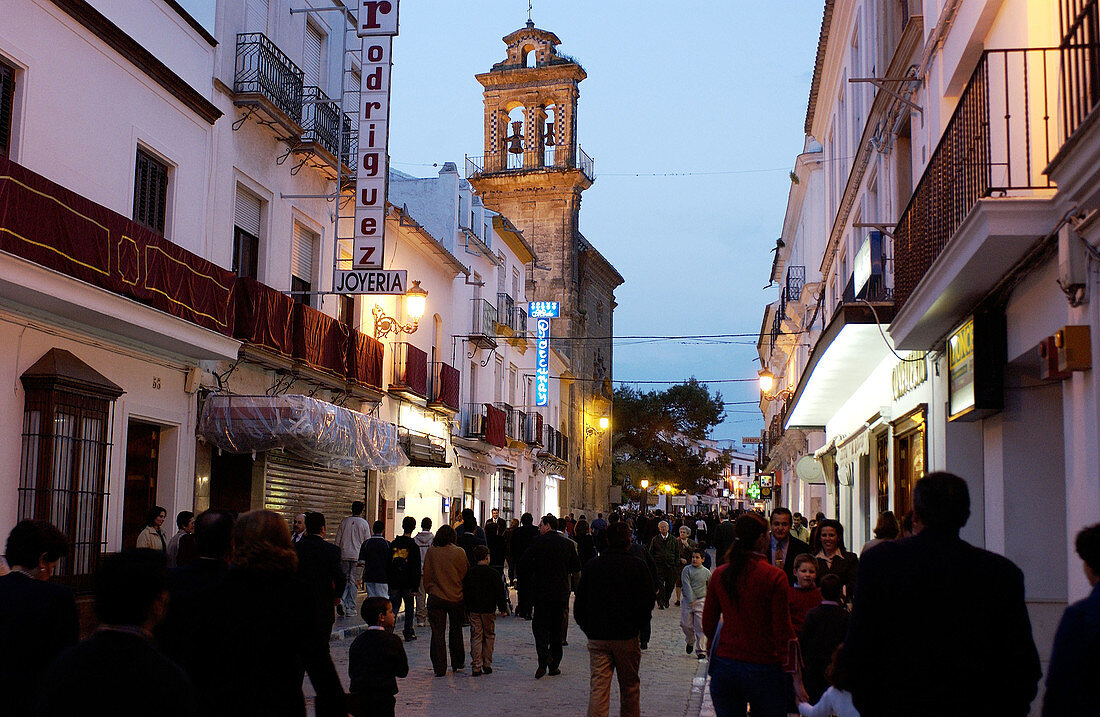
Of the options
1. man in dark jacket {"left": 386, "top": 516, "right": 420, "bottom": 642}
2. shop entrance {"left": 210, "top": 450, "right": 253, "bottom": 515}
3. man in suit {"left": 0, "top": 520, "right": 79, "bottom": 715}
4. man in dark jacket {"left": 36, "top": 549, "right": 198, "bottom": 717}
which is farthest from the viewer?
shop entrance {"left": 210, "top": 450, "right": 253, "bottom": 515}

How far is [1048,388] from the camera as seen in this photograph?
32.0 feet

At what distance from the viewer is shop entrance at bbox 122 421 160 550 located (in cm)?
1537

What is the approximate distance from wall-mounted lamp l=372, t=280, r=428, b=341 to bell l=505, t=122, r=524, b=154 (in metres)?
25.3

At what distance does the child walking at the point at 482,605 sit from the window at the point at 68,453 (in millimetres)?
4449

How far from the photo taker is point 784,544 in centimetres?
1034

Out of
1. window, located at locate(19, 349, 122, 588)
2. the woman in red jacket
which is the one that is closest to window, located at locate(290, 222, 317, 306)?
window, located at locate(19, 349, 122, 588)

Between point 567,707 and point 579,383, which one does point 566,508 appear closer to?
point 579,383

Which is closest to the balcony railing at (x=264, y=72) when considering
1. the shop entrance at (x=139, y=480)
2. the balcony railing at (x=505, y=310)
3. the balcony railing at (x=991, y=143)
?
the shop entrance at (x=139, y=480)

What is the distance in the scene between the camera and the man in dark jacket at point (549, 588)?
12883 millimetres

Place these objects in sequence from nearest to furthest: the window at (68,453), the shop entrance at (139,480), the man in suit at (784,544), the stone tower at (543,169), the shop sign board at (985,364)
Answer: the shop sign board at (985,364), the man in suit at (784,544), the window at (68,453), the shop entrance at (139,480), the stone tower at (543,169)

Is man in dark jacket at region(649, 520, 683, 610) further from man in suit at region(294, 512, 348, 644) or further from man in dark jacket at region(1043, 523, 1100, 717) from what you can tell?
man in dark jacket at region(1043, 523, 1100, 717)

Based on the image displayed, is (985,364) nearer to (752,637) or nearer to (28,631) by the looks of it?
(752,637)

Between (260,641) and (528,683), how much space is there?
8.30 m

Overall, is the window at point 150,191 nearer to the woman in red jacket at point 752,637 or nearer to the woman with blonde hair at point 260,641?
the woman in red jacket at point 752,637
